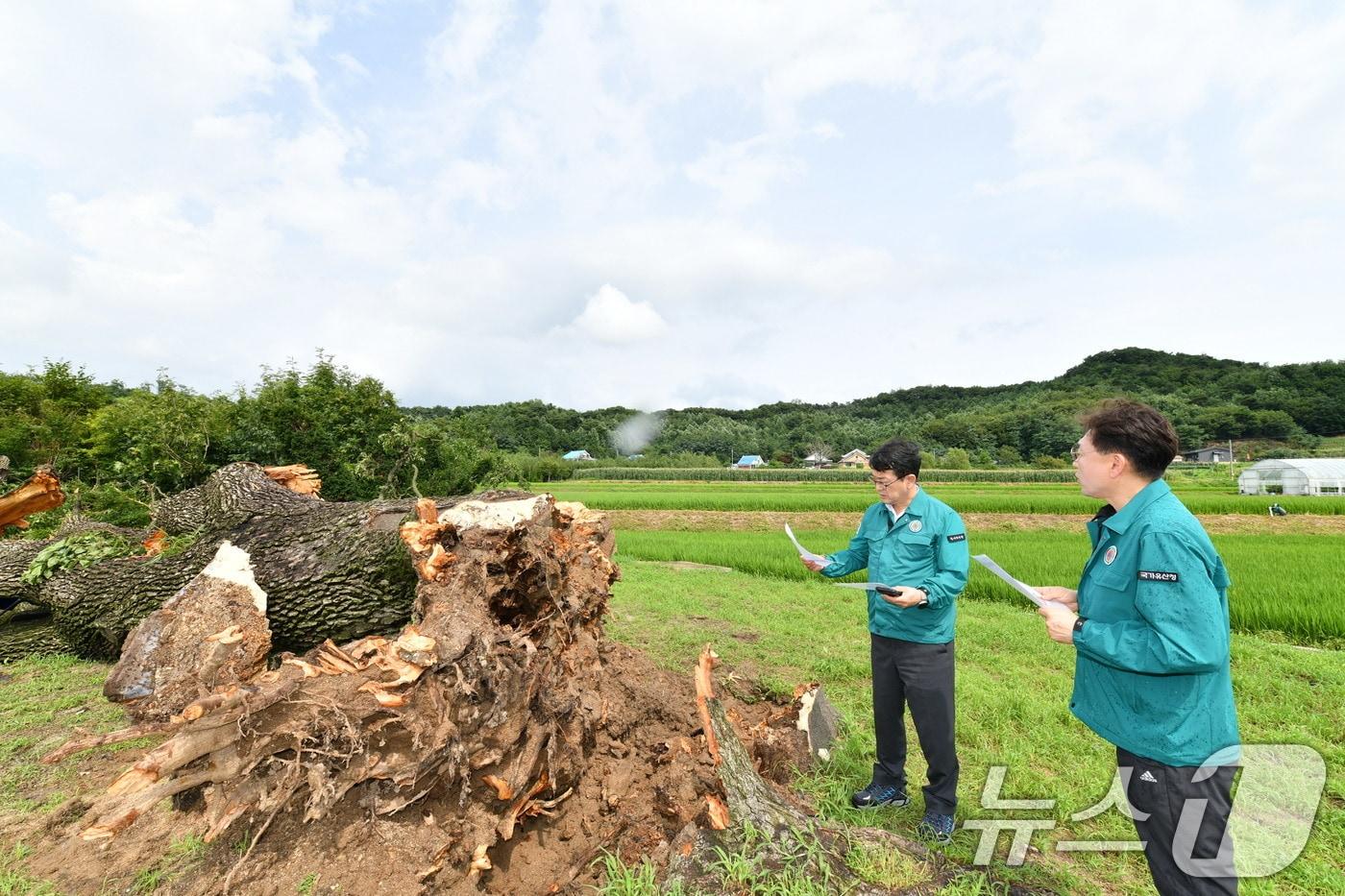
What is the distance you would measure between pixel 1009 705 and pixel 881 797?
1.93 metres

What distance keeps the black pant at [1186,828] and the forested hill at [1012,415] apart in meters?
60.9

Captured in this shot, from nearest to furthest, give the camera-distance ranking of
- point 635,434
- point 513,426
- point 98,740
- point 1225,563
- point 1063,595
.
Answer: point 98,740, point 1063,595, point 1225,563, point 513,426, point 635,434

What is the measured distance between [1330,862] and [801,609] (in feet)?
16.8

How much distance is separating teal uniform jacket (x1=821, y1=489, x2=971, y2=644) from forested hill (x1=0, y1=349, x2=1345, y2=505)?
1139mm

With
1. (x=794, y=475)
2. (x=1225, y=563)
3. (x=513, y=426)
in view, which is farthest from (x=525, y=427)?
(x=1225, y=563)

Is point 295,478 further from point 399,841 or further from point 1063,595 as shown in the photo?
point 1063,595

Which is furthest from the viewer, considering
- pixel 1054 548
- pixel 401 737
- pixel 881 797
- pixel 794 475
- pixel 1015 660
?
pixel 794 475

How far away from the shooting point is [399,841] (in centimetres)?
253

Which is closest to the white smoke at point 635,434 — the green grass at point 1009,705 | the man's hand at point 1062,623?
the green grass at point 1009,705

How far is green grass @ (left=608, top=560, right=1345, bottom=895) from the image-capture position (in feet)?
9.00

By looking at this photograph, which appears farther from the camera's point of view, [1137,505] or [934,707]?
[934,707]

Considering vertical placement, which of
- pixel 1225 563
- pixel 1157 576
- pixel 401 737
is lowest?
pixel 1225 563

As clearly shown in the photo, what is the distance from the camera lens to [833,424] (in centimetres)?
8562

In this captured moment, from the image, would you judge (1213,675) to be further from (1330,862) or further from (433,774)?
(433,774)
